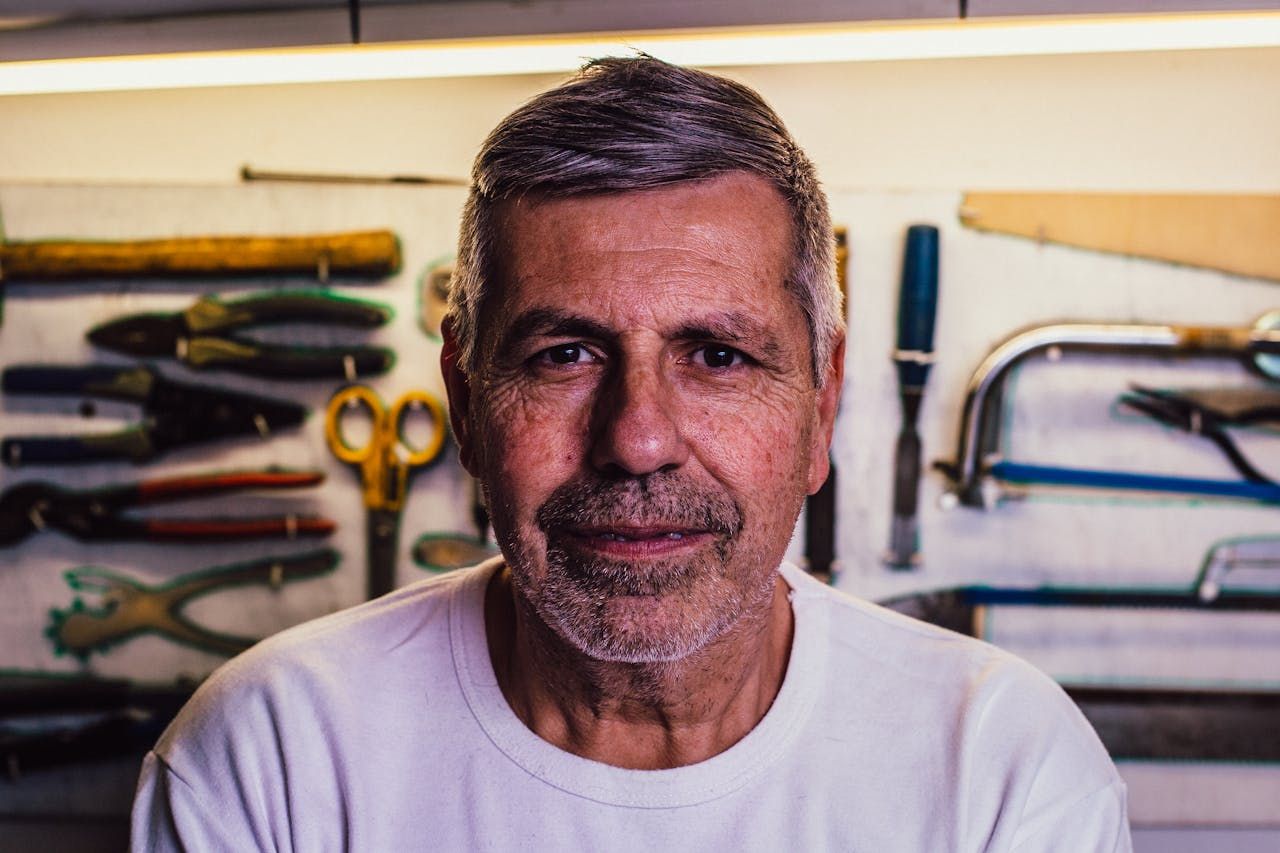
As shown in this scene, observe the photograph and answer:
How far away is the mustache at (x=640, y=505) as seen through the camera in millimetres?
772

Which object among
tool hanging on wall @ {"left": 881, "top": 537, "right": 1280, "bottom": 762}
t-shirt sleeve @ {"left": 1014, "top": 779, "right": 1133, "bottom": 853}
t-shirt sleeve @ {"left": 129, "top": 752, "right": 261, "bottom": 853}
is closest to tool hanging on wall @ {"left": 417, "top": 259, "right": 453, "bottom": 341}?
t-shirt sleeve @ {"left": 129, "top": 752, "right": 261, "bottom": 853}

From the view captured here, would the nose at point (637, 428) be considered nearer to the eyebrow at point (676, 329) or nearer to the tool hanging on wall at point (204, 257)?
the eyebrow at point (676, 329)

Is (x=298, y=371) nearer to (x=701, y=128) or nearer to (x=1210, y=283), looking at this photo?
(x=701, y=128)

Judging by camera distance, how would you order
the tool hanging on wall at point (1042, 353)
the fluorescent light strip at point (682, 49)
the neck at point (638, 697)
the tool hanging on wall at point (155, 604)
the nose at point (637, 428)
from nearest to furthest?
the nose at point (637, 428) → the neck at point (638, 697) → the fluorescent light strip at point (682, 49) → the tool hanging on wall at point (1042, 353) → the tool hanging on wall at point (155, 604)

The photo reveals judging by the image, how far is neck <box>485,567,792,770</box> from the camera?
0.86m

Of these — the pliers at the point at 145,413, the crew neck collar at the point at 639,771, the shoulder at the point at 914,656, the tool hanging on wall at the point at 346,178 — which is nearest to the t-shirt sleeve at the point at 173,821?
the crew neck collar at the point at 639,771

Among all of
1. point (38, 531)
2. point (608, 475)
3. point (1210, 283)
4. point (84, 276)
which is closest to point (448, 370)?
point (608, 475)

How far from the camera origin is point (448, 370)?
956 millimetres

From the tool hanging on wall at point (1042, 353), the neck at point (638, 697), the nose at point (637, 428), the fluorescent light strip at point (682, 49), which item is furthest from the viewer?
the tool hanging on wall at point (1042, 353)

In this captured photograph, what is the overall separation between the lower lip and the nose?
5 cm

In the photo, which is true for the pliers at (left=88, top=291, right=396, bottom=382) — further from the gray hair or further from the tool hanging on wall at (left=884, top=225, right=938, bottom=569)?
the tool hanging on wall at (left=884, top=225, right=938, bottom=569)

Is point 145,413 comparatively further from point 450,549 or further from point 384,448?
point 450,549

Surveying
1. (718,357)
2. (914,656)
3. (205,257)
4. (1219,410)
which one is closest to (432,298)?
(205,257)

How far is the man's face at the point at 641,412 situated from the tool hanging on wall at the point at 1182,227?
2.53ft
